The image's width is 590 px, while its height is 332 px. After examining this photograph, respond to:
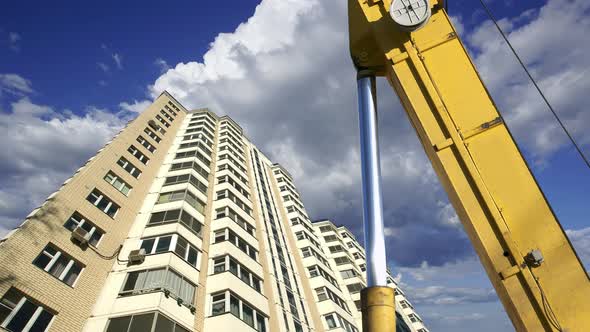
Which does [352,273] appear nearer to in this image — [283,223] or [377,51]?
[283,223]

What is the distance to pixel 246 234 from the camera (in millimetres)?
24047

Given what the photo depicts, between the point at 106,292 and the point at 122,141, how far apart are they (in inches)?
541

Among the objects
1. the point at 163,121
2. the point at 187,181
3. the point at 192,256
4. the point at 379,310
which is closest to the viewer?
the point at 379,310

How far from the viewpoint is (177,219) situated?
2014cm

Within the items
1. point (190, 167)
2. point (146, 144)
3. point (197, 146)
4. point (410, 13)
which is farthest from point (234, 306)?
point (197, 146)

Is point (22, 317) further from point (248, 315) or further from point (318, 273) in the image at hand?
point (318, 273)

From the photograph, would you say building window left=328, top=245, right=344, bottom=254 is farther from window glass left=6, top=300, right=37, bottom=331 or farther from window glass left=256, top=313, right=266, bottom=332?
window glass left=6, top=300, right=37, bottom=331

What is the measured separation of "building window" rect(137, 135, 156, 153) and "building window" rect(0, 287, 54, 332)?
Result: 17.5 m

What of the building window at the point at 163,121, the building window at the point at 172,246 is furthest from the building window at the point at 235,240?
the building window at the point at 163,121

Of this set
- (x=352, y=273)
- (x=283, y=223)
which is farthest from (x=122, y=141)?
(x=352, y=273)

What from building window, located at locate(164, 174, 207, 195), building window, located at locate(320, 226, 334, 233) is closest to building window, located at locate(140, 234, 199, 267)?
building window, located at locate(164, 174, 207, 195)

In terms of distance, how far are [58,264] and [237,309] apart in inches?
344

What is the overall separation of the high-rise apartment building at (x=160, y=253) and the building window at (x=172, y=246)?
0.08 metres

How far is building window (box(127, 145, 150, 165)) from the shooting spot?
25.5 m
